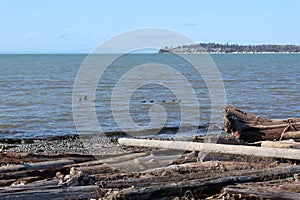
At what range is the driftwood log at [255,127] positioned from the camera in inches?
441

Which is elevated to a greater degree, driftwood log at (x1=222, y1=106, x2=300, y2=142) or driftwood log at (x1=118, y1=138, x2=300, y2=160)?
driftwood log at (x1=222, y1=106, x2=300, y2=142)

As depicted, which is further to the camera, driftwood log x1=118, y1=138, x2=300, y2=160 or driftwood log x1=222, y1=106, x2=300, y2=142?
driftwood log x1=222, y1=106, x2=300, y2=142

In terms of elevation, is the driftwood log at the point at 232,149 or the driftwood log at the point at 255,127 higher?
the driftwood log at the point at 255,127

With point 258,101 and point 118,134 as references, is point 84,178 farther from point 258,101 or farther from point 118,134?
point 258,101

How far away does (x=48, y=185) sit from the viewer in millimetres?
6578

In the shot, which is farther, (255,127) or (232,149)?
(255,127)

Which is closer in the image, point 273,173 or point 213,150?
point 273,173

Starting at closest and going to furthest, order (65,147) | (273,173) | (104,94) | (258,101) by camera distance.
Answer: (273,173)
(65,147)
(258,101)
(104,94)

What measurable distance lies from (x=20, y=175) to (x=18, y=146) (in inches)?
293

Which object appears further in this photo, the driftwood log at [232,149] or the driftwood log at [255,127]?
the driftwood log at [255,127]

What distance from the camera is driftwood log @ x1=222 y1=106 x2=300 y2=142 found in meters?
11.2

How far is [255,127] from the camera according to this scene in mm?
11562

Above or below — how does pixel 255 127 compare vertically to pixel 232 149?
above

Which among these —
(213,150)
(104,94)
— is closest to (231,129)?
(213,150)
